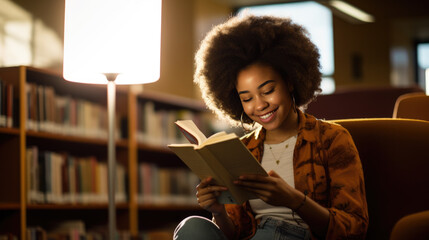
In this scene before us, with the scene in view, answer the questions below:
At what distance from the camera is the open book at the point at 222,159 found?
1.45m

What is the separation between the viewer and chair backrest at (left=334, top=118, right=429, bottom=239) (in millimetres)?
1885

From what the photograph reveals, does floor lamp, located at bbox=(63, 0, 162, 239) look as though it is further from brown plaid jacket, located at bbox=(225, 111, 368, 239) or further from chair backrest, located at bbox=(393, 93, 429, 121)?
chair backrest, located at bbox=(393, 93, 429, 121)

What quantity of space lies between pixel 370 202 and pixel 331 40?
240 inches

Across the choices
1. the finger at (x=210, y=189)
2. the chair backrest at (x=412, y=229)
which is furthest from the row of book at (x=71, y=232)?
the chair backrest at (x=412, y=229)

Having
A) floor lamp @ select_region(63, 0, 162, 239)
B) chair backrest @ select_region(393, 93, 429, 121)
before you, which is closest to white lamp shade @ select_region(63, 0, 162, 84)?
floor lamp @ select_region(63, 0, 162, 239)

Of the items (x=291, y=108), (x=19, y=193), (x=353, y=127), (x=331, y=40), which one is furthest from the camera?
(x=331, y=40)

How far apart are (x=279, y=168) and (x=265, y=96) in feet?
0.74

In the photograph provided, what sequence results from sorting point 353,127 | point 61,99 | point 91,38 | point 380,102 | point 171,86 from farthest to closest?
1. point 171,86
2. point 380,102
3. point 61,99
4. point 91,38
5. point 353,127


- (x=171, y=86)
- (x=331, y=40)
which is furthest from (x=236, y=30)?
(x=331, y=40)

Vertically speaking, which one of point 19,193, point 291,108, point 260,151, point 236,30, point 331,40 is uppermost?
point 331,40

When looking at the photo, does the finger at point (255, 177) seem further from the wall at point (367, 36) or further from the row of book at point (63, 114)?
the wall at point (367, 36)

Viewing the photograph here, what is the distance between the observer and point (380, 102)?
3.84 meters

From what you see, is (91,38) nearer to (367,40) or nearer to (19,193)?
(19,193)

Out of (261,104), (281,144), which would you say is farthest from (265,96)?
(281,144)
